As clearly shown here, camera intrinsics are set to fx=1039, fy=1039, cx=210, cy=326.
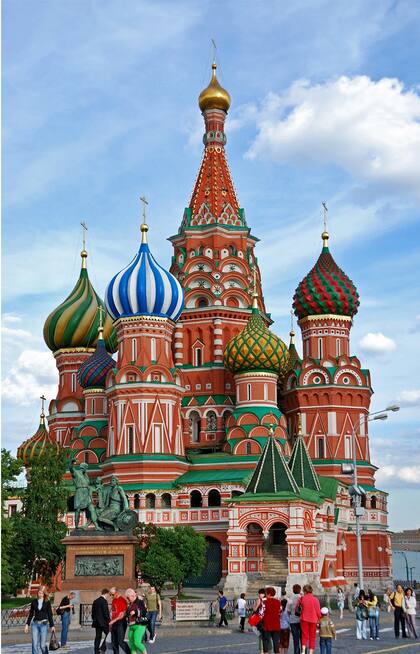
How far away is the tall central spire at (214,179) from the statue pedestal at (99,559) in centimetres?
2608

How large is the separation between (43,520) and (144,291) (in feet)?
38.2

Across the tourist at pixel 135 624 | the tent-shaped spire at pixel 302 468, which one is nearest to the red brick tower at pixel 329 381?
the tent-shaped spire at pixel 302 468

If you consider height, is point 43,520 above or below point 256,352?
below

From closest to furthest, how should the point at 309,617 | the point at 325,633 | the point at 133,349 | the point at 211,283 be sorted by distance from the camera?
1. the point at 309,617
2. the point at 325,633
3. the point at 133,349
4. the point at 211,283

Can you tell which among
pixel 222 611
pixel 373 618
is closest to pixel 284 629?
pixel 373 618

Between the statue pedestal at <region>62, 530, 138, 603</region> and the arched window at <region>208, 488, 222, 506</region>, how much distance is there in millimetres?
14505

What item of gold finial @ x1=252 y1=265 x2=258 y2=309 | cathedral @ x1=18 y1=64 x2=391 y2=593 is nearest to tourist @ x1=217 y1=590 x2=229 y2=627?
cathedral @ x1=18 y1=64 x2=391 y2=593

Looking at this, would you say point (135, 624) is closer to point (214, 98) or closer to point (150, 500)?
point (150, 500)

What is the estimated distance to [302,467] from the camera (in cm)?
4616

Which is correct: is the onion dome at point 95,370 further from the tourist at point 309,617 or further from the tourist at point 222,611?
the tourist at point 309,617

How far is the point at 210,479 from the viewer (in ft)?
153

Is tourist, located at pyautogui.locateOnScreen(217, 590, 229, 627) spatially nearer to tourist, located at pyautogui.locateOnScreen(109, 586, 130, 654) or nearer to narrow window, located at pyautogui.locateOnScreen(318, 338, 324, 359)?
tourist, located at pyautogui.locateOnScreen(109, 586, 130, 654)

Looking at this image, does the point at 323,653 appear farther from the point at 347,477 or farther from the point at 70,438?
the point at 70,438

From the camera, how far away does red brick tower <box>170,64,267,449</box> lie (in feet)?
172
